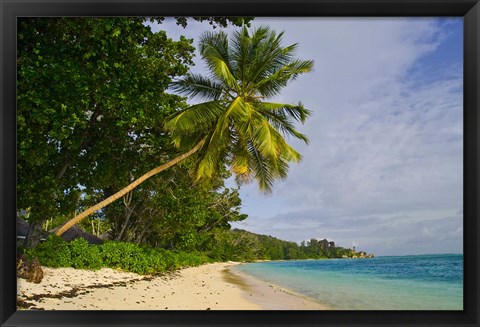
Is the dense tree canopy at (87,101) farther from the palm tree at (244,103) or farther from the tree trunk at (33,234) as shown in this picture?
the palm tree at (244,103)

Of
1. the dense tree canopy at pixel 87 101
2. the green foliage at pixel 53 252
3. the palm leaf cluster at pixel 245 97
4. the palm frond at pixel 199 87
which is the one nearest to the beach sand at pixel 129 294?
the green foliage at pixel 53 252

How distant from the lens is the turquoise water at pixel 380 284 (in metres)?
12.1

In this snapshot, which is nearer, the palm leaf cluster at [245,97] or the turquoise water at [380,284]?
the palm leaf cluster at [245,97]

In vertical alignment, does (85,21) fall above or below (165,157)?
above

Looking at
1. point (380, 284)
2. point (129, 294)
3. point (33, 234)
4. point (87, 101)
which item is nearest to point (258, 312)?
point (87, 101)

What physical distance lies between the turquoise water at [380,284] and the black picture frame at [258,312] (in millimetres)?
4860

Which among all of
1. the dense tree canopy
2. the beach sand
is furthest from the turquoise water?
the dense tree canopy

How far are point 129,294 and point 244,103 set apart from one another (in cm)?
314

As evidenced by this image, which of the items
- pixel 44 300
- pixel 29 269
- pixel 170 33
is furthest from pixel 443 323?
pixel 170 33

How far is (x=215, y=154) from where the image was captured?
760 cm

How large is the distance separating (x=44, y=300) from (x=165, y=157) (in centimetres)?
448

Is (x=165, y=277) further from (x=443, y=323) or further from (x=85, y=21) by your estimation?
(x=443, y=323)

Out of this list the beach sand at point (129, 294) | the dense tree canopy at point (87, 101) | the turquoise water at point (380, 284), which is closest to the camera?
the beach sand at point (129, 294)

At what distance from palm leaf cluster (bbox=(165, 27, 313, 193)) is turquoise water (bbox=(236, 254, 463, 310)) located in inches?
129
